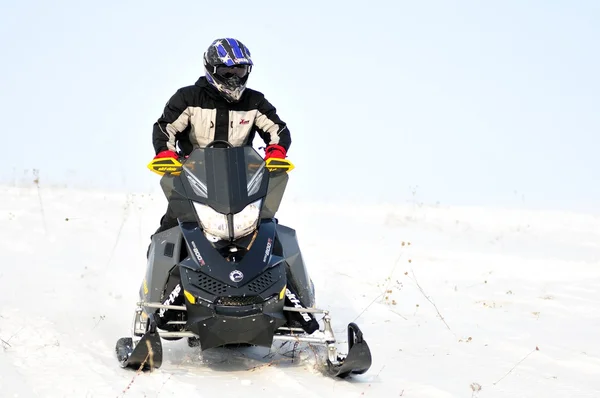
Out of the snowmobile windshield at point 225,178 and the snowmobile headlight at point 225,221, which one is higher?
the snowmobile windshield at point 225,178

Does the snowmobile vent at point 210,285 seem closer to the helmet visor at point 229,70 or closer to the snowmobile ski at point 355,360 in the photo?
the snowmobile ski at point 355,360

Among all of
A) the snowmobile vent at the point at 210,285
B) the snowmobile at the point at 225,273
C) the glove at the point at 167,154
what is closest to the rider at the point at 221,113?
the glove at the point at 167,154

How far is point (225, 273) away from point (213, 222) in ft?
1.28

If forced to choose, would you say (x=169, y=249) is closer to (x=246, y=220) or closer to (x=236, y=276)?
(x=246, y=220)

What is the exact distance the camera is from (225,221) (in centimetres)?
548

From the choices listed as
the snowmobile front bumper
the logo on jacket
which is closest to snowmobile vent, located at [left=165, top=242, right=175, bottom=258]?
the snowmobile front bumper

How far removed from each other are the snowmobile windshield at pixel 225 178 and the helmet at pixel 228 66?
729 mm

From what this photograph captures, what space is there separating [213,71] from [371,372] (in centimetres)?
252

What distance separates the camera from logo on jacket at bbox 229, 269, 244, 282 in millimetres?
5293

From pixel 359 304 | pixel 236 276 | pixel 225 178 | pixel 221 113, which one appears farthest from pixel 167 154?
pixel 359 304

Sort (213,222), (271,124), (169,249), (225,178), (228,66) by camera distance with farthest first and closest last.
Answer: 1. (271,124)
2. (228,66)
3. (169,249)
4. (225,178)
5. (213,222)

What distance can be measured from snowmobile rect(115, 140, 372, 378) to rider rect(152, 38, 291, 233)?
387mm

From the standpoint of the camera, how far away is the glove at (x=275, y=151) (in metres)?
6.25

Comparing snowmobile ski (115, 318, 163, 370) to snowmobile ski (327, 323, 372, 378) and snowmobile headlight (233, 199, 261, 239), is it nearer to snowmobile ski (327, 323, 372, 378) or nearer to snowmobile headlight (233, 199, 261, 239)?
snowmobile headlight (233, 199, 261, 239)
